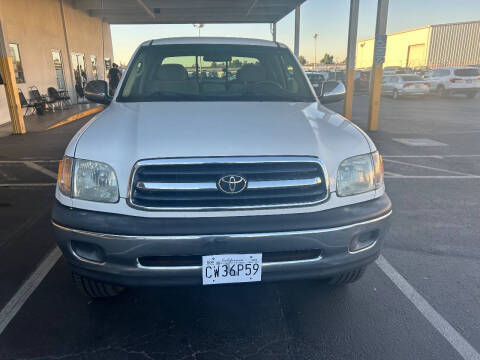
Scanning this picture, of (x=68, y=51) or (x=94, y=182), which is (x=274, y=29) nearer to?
(x=68, y=51)

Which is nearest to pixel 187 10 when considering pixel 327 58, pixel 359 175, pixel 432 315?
pixel 359 175

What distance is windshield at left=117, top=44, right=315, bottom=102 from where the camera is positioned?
121 inches

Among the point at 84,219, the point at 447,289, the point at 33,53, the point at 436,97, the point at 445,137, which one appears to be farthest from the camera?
the point at 436,97

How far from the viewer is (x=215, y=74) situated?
11.4 feet

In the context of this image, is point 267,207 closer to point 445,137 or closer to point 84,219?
point 84,219

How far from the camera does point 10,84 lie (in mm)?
9352

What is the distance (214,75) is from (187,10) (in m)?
15.9

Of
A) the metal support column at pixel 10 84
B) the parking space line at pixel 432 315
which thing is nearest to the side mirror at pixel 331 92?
the parking space line at pixel 432 315

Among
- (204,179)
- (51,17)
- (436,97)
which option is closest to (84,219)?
(204,179)

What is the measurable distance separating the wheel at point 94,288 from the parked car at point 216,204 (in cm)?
37

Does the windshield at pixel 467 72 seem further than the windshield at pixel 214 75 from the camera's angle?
Yes

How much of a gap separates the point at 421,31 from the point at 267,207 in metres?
50.8

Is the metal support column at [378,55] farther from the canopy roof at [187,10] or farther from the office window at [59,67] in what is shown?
the office window at [59,67]

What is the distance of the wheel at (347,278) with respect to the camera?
2.55 meters
